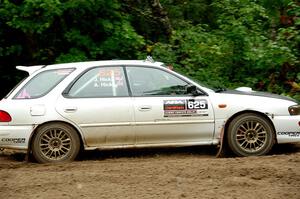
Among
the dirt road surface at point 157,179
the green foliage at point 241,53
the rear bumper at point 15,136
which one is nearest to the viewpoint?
the dirt road surface at point 157,179

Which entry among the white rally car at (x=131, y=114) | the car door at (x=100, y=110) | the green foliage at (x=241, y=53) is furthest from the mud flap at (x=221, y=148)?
the green foliage at (x=241, y=53)

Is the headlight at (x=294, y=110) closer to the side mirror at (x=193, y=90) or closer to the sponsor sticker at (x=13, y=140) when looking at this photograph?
the side mirror at (x=193, y=90)

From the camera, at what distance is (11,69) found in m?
14.9

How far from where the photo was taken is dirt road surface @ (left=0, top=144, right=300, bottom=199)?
6148 mm

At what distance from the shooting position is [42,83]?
8.67 meters

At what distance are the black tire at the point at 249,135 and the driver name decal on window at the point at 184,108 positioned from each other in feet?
1.64

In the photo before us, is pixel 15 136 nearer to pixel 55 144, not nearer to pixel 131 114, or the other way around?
pixel 55 144

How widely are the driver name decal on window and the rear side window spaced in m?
1.64

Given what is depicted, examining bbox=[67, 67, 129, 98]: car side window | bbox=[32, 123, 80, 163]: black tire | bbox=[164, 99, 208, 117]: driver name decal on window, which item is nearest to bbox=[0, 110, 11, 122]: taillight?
bbox=[32, 123, 80, 163]: black tire

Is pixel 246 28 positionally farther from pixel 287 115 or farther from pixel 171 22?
pixel 287 115

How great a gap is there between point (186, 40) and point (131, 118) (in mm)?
5502

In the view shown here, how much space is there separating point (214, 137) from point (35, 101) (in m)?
2.76

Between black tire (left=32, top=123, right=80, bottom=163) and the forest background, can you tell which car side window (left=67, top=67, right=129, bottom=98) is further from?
the forest background

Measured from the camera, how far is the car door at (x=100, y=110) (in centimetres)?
838
